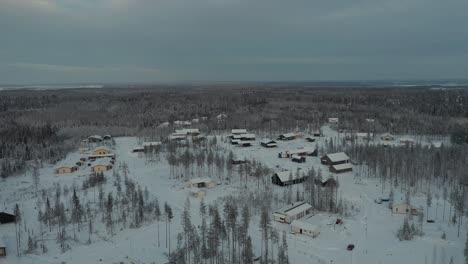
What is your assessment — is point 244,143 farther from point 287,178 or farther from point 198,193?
point 198,193

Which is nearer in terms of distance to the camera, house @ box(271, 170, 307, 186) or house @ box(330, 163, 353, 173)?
house @ box(271, 170, 307, 186)

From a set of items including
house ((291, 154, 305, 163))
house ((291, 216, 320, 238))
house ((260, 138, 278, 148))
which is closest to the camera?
house ((291, 216, 320, 238))

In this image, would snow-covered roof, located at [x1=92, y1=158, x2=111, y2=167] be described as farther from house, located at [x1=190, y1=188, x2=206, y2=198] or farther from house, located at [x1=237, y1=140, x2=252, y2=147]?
house, located at [x1=237, y1=140, x2=252, y2=147]

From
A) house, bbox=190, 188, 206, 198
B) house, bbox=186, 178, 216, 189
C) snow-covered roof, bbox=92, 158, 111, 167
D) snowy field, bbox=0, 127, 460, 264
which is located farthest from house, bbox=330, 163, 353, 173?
snow-covered roof, bbox=92, 158, 111, 167

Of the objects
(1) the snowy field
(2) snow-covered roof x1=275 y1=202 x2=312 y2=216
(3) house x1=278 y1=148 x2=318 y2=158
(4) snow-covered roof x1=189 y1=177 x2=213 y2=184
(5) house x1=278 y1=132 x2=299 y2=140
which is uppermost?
(5) house x1=278 y1=132 x2=299 y2=140

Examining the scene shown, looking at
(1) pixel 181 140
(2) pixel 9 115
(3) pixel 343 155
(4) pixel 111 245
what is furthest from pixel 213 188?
(2) pixel 9 115

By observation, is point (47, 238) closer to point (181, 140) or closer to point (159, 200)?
point (159, 200)
